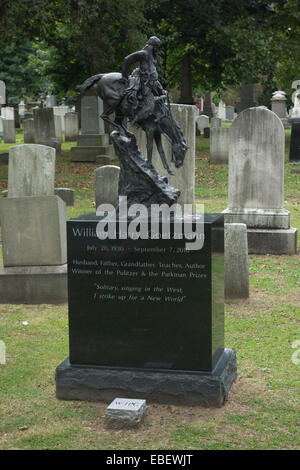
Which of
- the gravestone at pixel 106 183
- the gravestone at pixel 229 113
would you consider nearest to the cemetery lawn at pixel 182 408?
the gravestone at pixel 106 183

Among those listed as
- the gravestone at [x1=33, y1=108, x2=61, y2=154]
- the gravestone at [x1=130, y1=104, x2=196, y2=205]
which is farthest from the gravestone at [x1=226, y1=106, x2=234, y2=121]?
the gravestone at [x1=130, y1=104, x2=196, y2=205]

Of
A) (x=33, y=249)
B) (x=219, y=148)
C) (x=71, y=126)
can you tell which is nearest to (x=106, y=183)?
(x=33, y=249)

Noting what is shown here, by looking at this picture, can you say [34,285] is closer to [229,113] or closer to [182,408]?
[182,408]

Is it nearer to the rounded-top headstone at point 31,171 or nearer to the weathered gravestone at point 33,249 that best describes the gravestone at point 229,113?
the rounded-top headstone at point 31,171

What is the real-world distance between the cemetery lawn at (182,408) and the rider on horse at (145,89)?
101 inches

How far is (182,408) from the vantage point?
5633 mm

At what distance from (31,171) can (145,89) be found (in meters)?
3.55

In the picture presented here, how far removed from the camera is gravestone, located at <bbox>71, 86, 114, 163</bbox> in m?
22.8

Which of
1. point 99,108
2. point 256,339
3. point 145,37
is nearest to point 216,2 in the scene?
point 145,37

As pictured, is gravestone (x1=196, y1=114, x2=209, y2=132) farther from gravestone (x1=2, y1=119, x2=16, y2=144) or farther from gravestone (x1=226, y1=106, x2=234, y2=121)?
gravestone (x1=226, y1=106, x2=234, y2=121)

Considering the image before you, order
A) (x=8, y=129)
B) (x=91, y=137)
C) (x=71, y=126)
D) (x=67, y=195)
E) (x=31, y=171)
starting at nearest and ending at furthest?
(x=31, y=171) → (x=67, y=195) → (x=91, y=137) → (x=8, y=129) → (x=71, y=126)

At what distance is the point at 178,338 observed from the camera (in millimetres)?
5699

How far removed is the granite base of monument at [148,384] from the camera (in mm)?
5605

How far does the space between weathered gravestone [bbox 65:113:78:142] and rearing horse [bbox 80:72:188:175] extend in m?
25.4
